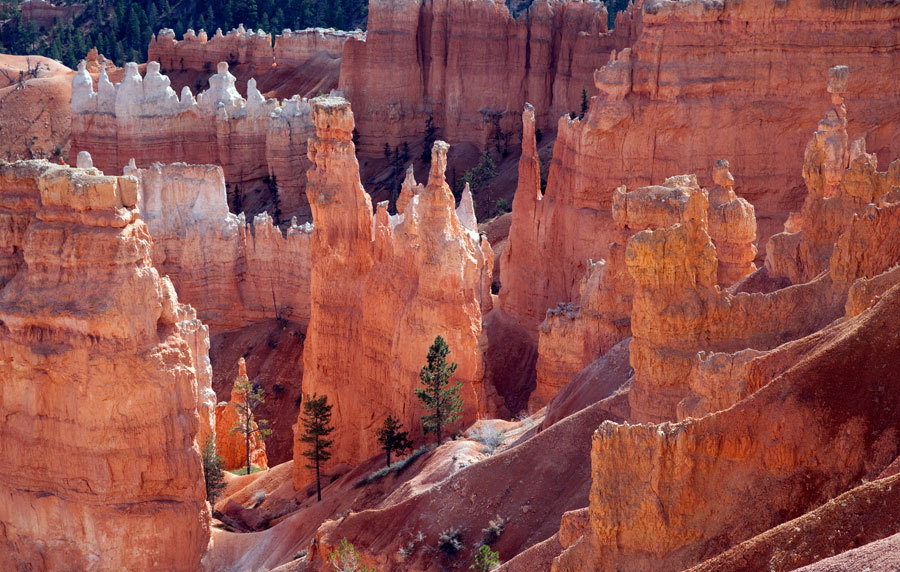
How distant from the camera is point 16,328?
86.9 feet

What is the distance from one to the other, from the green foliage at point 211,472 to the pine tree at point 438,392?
6.64 m

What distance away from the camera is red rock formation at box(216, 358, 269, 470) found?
41.0 metres

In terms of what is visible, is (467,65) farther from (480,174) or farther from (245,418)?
(245,418)

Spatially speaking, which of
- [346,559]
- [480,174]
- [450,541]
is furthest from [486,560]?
[480,174]

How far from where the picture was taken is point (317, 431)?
32.7 m

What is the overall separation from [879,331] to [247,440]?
26.4 meters

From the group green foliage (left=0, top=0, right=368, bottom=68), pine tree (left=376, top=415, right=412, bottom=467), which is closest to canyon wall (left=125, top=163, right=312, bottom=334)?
pine tree (left=376, top=415, right=412, bottom=467)

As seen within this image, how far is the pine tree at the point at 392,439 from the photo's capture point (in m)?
31.0

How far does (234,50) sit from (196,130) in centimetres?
2115

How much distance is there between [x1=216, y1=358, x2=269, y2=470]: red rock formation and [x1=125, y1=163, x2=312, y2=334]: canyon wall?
8714 mm

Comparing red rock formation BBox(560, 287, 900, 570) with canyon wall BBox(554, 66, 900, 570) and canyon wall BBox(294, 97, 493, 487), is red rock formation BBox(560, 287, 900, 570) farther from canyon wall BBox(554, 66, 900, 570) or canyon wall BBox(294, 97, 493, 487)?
canyon wall BBox(294, 97, 493, 487)

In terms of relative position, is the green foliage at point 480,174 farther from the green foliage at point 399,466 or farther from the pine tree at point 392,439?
the green foliage at point 399,466

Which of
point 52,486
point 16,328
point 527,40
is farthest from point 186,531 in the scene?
point 527,40

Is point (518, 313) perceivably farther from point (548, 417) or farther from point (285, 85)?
point (285, 85)
